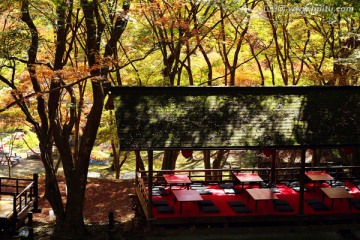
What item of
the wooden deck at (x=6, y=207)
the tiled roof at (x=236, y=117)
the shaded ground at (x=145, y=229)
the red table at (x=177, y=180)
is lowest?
the shaded ground at (x=145, y=229)

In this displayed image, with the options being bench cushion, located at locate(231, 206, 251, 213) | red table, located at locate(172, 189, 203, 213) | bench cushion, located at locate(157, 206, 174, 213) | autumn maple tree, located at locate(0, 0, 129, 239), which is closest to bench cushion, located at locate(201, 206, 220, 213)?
red table, located at locate(172, 189, 203, 213)

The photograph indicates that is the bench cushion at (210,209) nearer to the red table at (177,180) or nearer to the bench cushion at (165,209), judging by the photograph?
the bench cushion at (165,209)

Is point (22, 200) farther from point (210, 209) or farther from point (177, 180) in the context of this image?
point (210, 209)

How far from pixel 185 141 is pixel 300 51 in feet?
47.1

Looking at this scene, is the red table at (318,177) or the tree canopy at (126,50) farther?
the red table at (318,177)

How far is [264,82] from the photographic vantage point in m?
25.9

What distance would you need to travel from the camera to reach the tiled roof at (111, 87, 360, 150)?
43.5 ft

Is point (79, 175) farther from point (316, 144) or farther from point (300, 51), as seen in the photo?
point (300, 51)

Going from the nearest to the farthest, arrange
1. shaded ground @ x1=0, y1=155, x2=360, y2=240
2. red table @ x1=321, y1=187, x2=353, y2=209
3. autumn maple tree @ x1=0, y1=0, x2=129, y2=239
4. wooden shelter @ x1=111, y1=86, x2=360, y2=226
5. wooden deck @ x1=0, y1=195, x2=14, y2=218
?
1. wooden shelter @ x1=111, y1=86, x2=360, y2=226
2. shaded ground @ x1=0, y1=155, x2=360, y2=240
3. red table @ x1=321, y1=187, x2=353, y2=209
4. autumn maple tree @ x1=0, y1=0, x2=129, y2=239
5. wooden deck @ x1=0, y1=195, x2=14, y2=218

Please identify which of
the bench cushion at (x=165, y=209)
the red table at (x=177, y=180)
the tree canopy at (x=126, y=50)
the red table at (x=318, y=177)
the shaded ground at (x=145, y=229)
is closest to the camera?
the shaded ground at (x=145, y=229)

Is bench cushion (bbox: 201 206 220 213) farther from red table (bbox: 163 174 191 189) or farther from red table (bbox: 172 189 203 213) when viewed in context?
red table (bbox: 163 174 191 189)

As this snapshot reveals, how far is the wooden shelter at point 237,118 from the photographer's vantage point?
521 inches

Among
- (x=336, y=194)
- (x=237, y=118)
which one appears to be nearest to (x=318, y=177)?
(x=336, y=194)

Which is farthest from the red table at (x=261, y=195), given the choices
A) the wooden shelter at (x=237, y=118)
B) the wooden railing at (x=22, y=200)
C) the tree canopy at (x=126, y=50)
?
the wooden railing at (x=22, y=200)
